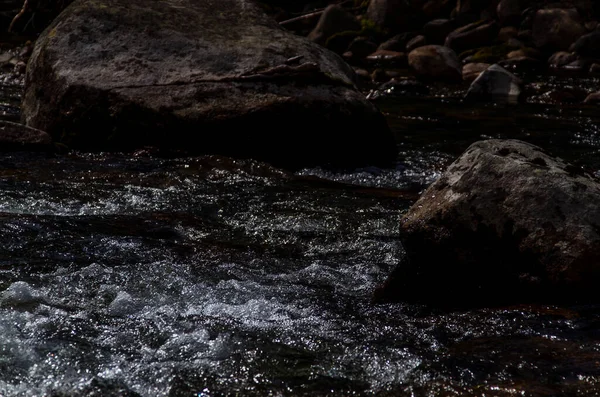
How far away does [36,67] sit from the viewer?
28.2 ft

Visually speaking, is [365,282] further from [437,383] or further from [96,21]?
[96,21]

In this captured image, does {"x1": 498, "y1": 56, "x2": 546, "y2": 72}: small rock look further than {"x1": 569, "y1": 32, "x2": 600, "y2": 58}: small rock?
No

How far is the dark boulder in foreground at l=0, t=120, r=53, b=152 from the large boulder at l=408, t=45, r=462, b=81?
9215 mm

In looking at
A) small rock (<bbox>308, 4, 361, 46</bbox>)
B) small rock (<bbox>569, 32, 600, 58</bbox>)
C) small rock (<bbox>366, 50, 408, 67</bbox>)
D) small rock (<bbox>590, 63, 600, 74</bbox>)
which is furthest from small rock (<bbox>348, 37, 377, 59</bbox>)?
→ small rock (<bbox>590, 63, 600, 74</bbox>)

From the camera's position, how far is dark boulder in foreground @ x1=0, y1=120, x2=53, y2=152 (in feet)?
25.2

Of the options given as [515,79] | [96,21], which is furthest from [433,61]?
[96,21]

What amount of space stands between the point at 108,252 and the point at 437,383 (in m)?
2.37

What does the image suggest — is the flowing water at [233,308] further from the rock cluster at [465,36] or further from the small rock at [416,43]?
the small rock at [416,43]

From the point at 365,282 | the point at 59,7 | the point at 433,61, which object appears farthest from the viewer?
the point at 59,7

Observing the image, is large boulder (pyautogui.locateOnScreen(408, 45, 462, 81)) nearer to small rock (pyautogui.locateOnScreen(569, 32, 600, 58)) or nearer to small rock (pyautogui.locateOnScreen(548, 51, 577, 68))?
small rock (pyautogui.locateOnScreen(548, 51, 577, 68))

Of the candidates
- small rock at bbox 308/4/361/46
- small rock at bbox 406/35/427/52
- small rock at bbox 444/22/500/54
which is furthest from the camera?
small rock at bbox 308/4/361/46

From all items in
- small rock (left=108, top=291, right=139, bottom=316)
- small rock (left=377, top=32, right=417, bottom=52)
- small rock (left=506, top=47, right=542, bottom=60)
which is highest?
small rock (left=108, top=291, right=139, bottom=316)

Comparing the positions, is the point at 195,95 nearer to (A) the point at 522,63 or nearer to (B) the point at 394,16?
(A) the point at 522,63

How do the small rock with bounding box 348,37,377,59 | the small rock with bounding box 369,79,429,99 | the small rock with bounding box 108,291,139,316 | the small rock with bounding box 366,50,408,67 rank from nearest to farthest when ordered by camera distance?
the small rock with bounding box 108,291,139,316
the small rock with bounding box 369,79,429,99
the small rock with bounding box 366,50,408,67
the small rock with bounding box 348,37,377,59
